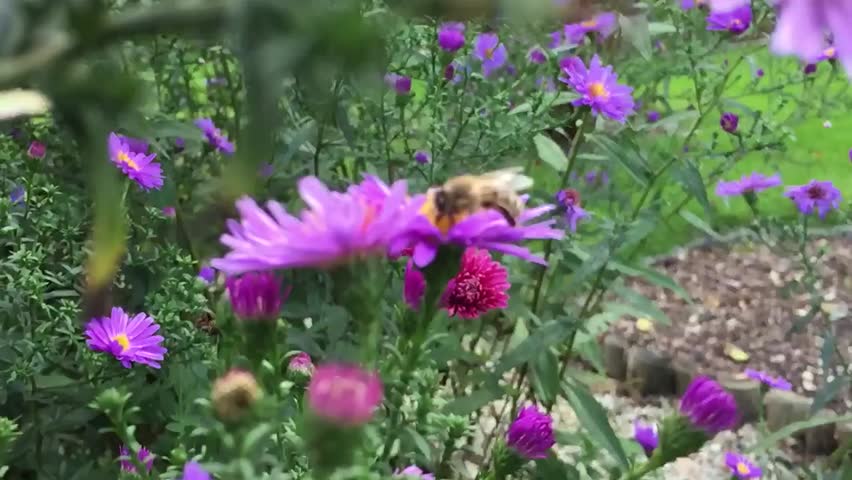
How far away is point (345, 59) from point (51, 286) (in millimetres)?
1027

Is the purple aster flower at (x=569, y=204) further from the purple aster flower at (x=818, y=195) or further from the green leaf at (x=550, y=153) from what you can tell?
the purple aster flower at (x=818, y=195)

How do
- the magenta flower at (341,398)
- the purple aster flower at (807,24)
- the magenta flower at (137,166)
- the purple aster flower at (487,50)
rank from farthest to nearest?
the purple aster flower at (487,50), the magenta flower at (137,166), the magenta flower at (341,398), the purple aster flower at (807,24)

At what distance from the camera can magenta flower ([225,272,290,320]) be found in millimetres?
514

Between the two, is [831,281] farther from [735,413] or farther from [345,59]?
[345,59]

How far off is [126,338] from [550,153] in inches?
24.7

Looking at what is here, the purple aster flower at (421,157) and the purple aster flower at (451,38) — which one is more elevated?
the purple aster flower at (451,38)

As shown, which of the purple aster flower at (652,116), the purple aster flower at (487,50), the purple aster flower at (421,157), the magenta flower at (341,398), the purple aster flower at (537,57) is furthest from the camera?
the purple aster flower at (652,116)

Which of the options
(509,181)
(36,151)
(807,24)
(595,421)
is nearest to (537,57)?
(595,421)

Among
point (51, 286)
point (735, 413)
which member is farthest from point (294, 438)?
point (51, 286)

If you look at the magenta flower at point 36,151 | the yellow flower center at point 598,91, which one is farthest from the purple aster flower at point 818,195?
the magenta flower at point 36,151

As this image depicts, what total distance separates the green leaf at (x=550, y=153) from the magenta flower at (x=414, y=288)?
77cm

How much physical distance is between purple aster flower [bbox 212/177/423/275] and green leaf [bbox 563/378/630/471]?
682 mm

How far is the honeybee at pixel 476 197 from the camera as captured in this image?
1.68 ft

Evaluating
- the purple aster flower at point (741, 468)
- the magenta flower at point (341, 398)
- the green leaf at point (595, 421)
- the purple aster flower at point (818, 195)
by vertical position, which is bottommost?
the purple aster flower at point (741, 468)
